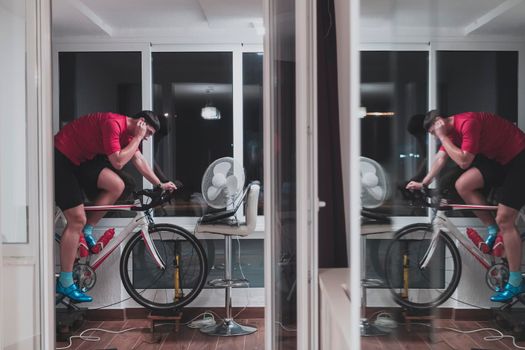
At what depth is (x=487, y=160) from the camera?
62 centimetres

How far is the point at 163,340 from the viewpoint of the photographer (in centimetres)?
409

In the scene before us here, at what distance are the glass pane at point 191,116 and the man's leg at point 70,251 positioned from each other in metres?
0.68

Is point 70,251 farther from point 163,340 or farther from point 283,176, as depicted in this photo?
point 283,176

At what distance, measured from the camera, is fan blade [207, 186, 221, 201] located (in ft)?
14.1

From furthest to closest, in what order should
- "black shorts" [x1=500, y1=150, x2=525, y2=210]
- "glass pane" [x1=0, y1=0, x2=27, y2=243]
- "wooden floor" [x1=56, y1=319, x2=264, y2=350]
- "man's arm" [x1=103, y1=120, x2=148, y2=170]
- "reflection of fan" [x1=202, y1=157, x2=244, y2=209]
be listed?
"man's arm" [x1=103, y1=120, x2=148, y2=170] → "reflection of fan" [x1=202, y1=157, x2=244, y2=209] → "wooden floor" [x1=56, y1=319, x2=264, y2=350] → "glass pane" [x1=0, y1=0, x2=27, y2=243] → "black shorts" [x1=500, y1=150, x2=525, y2=210]

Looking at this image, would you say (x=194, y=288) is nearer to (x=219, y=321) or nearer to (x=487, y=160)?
(x=219, y=321)

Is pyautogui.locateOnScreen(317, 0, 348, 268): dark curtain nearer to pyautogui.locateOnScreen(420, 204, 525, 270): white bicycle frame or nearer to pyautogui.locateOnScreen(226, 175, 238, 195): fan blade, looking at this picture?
pyautogui.locateOnScreen(226, 175, 238, 195): fan blade

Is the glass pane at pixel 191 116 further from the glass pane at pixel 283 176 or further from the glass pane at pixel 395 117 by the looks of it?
the glass pane at pixel 395 117

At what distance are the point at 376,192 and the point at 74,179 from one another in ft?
11.5

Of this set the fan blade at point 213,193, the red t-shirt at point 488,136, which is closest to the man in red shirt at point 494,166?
the red t-shirt at point 488,136

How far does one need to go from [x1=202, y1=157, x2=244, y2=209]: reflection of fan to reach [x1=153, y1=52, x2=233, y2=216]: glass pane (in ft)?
0.85

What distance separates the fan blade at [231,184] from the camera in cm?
431

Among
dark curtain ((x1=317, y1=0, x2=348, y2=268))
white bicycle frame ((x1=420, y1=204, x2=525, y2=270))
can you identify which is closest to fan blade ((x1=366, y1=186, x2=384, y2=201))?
white bicycle frame ((x1=420, y1=204, x2=525, y2=270))

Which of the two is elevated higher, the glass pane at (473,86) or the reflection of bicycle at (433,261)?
the glass pane at (473,86)
